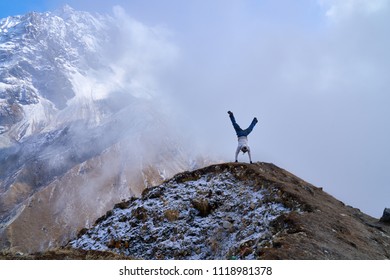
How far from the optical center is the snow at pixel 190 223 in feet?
56.5

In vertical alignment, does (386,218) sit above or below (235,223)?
above

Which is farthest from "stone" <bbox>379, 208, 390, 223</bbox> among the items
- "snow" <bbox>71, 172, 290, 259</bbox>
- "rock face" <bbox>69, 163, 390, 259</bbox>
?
"snow" <bbox>71, 172, 290, 259</bbox>

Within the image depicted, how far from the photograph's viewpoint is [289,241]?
1427 cm

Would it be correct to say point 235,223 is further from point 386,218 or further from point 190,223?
point 386,218

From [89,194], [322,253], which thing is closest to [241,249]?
[322,253]

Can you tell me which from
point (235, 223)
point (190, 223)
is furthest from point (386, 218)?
point (190, 223)

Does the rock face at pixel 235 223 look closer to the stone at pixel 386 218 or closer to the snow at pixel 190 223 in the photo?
the snow at pixel 190 223

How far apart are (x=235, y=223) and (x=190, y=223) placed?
2.23 metres

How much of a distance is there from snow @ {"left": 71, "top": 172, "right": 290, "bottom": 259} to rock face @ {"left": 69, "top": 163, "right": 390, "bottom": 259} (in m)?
0.05

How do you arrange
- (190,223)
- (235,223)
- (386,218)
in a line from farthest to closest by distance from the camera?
(386,218), (190,223), (235,223)

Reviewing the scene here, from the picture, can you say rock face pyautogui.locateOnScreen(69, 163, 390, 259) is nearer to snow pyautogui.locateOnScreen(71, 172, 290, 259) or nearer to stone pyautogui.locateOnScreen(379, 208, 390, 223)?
snow pyautogui.locateOnScreen(71, 172, 290, 259)

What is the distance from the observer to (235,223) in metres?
18.3

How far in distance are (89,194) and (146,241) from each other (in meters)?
176

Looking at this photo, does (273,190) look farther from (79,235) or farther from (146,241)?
(79,235)
